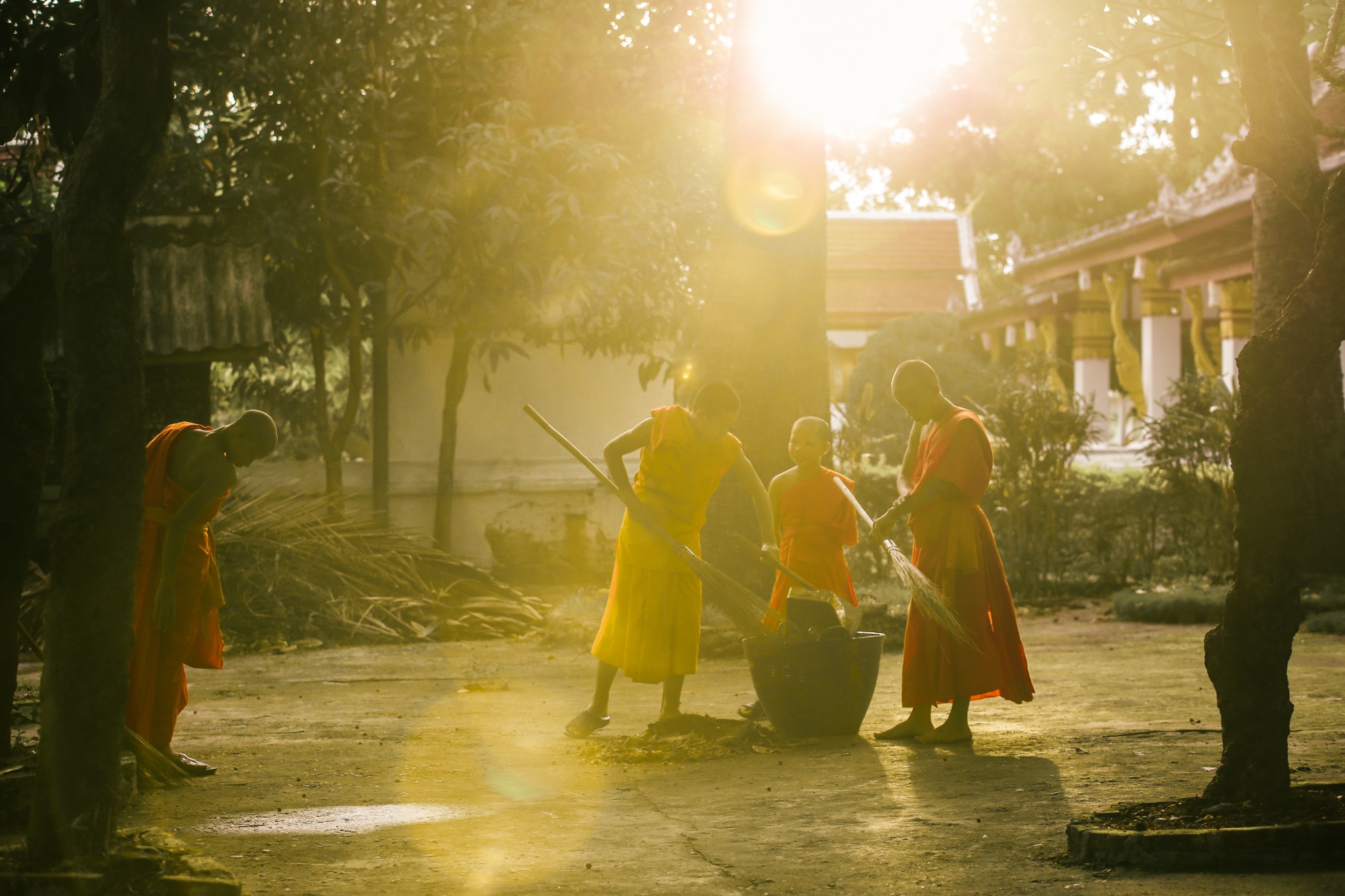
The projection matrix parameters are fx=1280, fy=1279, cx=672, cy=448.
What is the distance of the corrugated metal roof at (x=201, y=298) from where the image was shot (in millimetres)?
10477

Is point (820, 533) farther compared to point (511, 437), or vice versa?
point (511, 437)

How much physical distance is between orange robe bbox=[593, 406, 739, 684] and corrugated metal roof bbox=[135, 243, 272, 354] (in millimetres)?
5544

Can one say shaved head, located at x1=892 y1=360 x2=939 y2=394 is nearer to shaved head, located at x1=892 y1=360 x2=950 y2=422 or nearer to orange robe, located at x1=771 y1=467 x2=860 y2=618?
shaved head, located at x1=892 y1=360 x2=950 y2=422

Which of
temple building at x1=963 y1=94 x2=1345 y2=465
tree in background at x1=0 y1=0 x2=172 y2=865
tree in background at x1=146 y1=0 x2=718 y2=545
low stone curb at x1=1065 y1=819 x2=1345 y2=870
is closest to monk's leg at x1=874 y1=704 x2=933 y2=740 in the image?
low stone curb at x1=1065 y1=819 x2=1345 y2=870

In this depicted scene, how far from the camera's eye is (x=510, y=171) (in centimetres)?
1171

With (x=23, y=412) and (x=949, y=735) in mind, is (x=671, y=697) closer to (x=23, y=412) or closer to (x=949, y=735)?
(x=949, y=735)

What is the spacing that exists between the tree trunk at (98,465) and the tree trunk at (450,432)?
9.25 metres

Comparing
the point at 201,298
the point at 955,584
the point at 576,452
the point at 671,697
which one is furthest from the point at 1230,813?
the point at 201,298

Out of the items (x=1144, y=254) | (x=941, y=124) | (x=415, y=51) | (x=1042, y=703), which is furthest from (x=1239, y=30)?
(x=941, y=124)

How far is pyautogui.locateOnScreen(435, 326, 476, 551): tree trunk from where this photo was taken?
43.3ft

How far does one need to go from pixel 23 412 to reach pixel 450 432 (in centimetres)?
877

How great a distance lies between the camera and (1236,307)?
1633 cm

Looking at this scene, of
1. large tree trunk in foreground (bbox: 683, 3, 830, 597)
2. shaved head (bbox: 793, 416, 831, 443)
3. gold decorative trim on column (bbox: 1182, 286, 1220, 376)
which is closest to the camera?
shaved head (bbox: 793, 416, 831, 443)

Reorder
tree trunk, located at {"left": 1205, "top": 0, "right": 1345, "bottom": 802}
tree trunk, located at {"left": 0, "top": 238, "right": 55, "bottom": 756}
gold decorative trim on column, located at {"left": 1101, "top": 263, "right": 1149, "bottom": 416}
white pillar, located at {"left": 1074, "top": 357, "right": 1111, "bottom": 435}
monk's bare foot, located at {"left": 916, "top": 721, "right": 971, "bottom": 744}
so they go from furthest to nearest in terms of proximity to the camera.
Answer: white pillar, located at {"left": 1074, "top": 357, "right": 1111, "bottom": 435}
gold decorative trim on column, located at {"left": 1101, "top": 263, "right": 1149, "bottom": 416}
monk's bare foot, located at {"left": 916, "top": 721, "right": 971, "bottom": 744}
tree trunk, located at {"left": 0, "top": 238, "right": 55, "bottom": 756}
tree trunk, located at {"left": 1205, "top": 0, "right": 1345, "bottom": 802}
